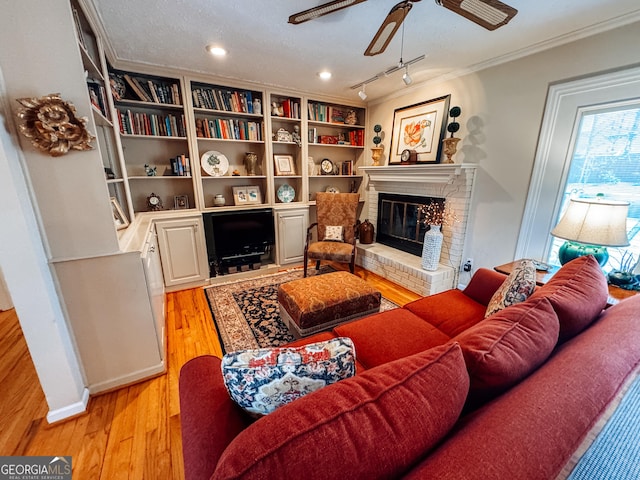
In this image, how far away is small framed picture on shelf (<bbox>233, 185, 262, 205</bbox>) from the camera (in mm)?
3332

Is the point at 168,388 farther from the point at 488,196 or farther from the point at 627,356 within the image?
the point at 488,196

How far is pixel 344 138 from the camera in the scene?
4043 millimetres

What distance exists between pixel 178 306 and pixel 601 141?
385 centimetres

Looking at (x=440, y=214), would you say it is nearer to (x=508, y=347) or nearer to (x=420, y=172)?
(x=420, y=172)

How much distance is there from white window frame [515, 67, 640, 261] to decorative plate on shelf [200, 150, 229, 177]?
3179 millimetres

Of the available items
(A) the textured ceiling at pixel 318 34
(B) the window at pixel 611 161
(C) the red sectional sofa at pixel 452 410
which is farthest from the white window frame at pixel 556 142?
(C) the red sectional sofa at pixel 452 410

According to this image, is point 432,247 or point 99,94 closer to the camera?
point 99,94

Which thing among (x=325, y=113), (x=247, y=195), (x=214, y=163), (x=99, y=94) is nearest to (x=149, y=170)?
(x=214, y=163)

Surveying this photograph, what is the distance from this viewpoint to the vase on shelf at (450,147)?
103 inches

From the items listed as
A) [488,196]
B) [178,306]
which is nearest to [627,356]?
[488,196]

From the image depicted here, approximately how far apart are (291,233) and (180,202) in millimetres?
1386

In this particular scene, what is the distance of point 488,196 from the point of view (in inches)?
101

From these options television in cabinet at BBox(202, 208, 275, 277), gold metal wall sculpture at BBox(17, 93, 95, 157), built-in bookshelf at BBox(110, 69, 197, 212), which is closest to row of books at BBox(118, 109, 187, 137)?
built-in bookshelf at BBox(110, 69, 197, 212)

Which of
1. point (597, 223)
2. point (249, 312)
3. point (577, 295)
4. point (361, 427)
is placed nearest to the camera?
point (361, 427)
